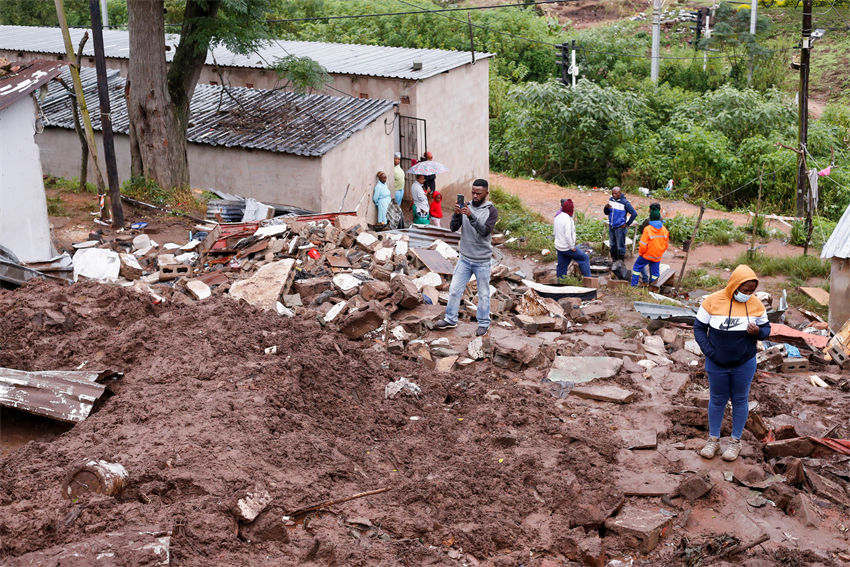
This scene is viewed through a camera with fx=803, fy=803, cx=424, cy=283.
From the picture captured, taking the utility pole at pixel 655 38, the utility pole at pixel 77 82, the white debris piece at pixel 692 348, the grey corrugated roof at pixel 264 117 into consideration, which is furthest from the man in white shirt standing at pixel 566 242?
the utility pole at pixel 655 38

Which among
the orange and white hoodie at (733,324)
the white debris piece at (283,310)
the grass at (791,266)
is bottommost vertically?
the grass at (791,266)

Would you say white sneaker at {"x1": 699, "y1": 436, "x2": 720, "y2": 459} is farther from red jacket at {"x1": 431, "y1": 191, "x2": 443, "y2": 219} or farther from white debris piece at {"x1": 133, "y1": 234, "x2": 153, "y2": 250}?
red jacket at {"x1": 431, "y1": 191, "x2": 443, "y2": 219}

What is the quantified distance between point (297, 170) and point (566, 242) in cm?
591

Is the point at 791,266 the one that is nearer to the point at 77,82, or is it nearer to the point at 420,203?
the point at 420,203

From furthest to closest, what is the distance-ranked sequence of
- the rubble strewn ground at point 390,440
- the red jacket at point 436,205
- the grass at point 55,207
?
the red jacket at point 436,205
the grass at point 55,207
the rubble strewn ground at point 390,440

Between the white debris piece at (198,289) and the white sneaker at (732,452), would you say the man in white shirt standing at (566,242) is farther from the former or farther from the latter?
the white sneaker at (732,452)

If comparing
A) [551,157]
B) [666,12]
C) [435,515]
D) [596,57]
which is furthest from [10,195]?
[666,12]

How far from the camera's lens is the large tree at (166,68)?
14344 mm

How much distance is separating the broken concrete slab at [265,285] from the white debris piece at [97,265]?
1.94 metres

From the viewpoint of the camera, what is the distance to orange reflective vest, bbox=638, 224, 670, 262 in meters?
12.8

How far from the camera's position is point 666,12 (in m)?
42.2

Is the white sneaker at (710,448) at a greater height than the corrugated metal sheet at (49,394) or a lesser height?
lesser

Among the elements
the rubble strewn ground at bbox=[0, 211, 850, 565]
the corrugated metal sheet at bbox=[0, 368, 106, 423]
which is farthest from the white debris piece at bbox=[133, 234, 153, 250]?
the corrugated metal sheet at bbox=[0, 368, 106, 423]

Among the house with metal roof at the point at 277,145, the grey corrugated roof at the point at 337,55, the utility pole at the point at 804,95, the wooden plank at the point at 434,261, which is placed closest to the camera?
the wooden plank at the point at 434,261
